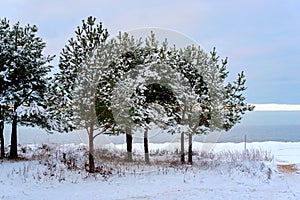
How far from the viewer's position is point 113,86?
957 centimetres

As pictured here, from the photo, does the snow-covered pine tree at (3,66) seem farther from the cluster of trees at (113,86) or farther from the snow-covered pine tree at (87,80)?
the snow-covered pine tree at (87,80)

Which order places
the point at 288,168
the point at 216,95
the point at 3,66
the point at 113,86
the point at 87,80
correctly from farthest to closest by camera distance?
the point at 288,168 → the point at 216,95 → the point at 3,66 → the point at 113,86 → the point at 87,80

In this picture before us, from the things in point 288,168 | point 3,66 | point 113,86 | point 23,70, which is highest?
point 3,66

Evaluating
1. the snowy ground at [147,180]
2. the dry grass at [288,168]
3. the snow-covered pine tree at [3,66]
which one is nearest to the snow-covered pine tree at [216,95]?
the snowy ground at [147,180]

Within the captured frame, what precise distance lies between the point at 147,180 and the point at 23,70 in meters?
5.93

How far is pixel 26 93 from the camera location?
11156 mm

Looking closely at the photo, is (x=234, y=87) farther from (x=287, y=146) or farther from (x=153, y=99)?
(x=287, y=146)

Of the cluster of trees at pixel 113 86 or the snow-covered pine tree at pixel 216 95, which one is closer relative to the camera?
the cluster of trees at pixel 113 86

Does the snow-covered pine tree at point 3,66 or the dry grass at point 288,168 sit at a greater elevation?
the snow-covered pine tree at point 3,66

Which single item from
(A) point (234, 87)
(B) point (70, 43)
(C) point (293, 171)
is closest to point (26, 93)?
(B) point (70, 43)

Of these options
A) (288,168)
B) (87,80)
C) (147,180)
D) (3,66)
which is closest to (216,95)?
(147,180)

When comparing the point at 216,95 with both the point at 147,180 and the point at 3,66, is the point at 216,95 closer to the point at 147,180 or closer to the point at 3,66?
the point at 147,180

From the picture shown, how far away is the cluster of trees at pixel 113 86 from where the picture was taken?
955cm

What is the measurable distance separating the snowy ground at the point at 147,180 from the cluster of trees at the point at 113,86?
1094 millimetres
